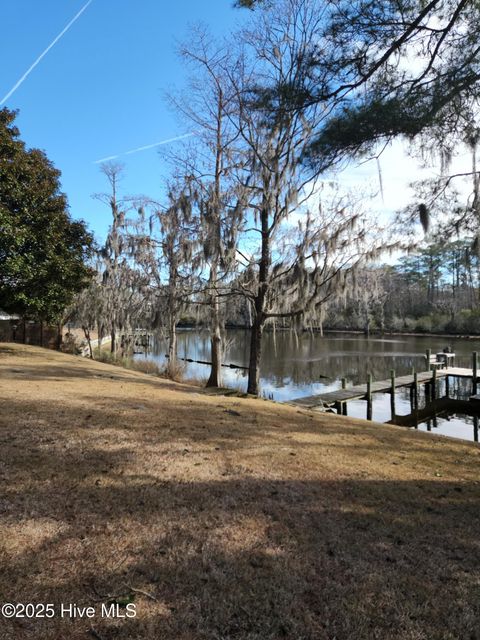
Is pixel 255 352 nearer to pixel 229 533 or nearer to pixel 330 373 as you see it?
pixel 229 533

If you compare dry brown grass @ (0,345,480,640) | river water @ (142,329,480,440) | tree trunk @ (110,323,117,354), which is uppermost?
tree trunk @ (110,323,117,354)

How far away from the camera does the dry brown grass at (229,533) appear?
1.98 meters

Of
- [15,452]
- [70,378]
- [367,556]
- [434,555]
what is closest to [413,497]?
[434,555]

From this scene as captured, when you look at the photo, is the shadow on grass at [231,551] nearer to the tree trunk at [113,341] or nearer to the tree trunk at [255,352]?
the tree trunk at [255,352]

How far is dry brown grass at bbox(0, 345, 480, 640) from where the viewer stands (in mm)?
1979

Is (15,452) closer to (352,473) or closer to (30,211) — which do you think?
(352,473)

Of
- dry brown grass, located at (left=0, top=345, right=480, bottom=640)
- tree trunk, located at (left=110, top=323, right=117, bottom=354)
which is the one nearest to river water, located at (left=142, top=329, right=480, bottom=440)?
tree trunk, located at (left=110, top=323, right=117, bottom=354)

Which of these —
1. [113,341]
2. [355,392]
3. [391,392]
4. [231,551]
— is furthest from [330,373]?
[231,551]

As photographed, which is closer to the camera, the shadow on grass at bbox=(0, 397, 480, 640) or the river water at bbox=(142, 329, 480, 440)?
the shadow on grass at bbox=(0, 397, 480, 640)

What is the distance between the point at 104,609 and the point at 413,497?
9.29 feet

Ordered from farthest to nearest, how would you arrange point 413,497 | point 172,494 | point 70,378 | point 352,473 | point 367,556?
point 70,378 < point 352,473 < point 413,497 < point 172,494 < point 367,556

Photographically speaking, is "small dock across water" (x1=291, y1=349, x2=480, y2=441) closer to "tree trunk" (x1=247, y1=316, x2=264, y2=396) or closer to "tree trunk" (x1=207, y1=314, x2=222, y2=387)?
"tree trunk" (x1=247, y1=316, x2=264, y2=396)

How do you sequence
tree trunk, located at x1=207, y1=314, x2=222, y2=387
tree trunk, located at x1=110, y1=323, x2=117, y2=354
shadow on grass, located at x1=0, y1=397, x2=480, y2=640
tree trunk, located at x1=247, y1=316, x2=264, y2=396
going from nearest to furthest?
shadow on grass, located at x1=0, y1=397, x2=480, y2=640 → tree trunk, located at x1=247, y1=316, x2=264, y2=396 → tree trunk, located at x1=207, y1=314, x2=222, y2=387 → tree trunk, located at x1=110, y1=323, x2=117, y2=354

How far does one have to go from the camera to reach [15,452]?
12.4 ft
